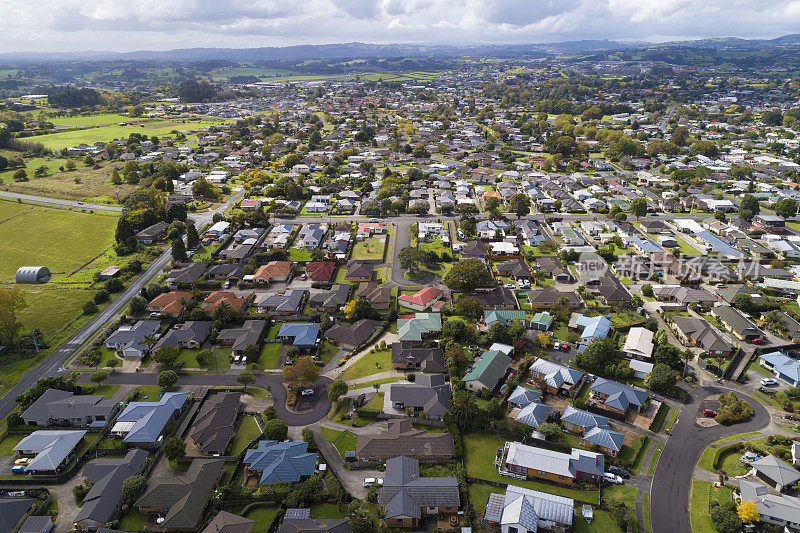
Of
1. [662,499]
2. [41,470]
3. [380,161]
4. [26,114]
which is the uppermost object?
[26,114]

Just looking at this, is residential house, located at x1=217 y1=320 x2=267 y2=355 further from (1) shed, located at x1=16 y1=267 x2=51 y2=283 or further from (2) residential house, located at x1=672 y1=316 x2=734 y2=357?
(2) residential house, located at x1=672 y1=316 x2=734 y2=357

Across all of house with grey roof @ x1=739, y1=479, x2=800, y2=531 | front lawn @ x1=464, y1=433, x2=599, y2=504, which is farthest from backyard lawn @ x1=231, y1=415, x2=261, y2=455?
house with grey roof @ x1=739, y1=479, x2=800, y2=531

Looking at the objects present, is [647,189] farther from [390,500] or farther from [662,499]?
[390,500]

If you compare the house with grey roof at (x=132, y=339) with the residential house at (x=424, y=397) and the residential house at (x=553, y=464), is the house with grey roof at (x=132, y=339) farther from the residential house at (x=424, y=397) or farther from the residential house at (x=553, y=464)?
the residential house at (x=553, y=464)

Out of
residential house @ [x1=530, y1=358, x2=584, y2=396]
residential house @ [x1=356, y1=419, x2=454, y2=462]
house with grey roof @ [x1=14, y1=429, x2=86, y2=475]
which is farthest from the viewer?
residential house @ [x1=530, y1=358, x2=584, y2=396]

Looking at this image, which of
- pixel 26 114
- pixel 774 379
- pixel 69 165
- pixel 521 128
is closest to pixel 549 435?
pixel 774 379

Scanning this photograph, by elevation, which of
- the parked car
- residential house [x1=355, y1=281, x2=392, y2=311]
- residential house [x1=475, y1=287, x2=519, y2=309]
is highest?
residential house [x1=355, y1=281, x2=392, y2=311]

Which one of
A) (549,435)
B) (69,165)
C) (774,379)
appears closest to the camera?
(549,435)

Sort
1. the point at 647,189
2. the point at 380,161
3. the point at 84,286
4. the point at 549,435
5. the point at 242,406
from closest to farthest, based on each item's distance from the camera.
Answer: the point at 549,435 → the point at 242,406 → the point at 84,286 → the point at 647,189 → the point at 380,161
